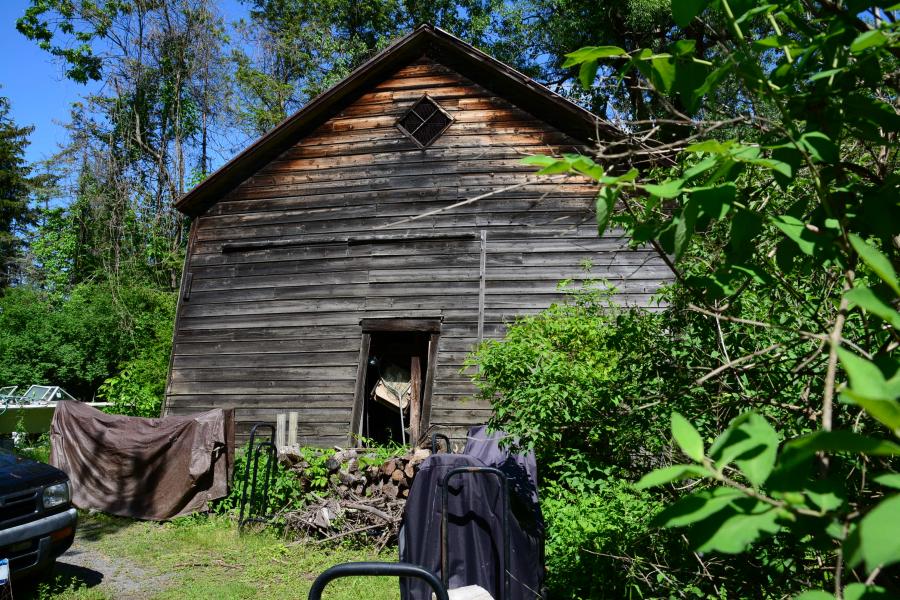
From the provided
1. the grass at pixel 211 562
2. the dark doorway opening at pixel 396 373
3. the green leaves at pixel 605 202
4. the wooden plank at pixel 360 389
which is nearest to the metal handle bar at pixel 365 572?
the green leaves at pixel 605 202

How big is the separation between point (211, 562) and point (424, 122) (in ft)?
25.9

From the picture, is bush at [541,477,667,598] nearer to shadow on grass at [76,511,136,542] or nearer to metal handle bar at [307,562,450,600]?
metal handle bar at [307,562,450,600]

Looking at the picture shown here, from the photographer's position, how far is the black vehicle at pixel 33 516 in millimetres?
6266

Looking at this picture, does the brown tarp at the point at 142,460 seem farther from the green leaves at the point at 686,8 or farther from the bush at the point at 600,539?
the green leaves at the point at 686,8

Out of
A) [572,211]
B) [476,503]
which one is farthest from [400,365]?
[476,503]

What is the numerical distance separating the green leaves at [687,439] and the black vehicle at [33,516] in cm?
714

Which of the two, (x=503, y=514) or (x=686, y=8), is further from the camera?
(x=503, y=514)

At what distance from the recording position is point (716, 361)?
10.9 ft

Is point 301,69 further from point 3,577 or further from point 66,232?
point 3,577

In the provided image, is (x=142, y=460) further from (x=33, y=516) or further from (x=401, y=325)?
(x=401, y=325)

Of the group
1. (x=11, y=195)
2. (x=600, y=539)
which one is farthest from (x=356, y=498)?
(x=11, y=195)

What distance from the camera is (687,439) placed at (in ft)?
3.27

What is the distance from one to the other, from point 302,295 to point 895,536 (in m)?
11.8

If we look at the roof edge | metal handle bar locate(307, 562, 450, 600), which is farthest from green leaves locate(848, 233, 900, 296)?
the roof edge
